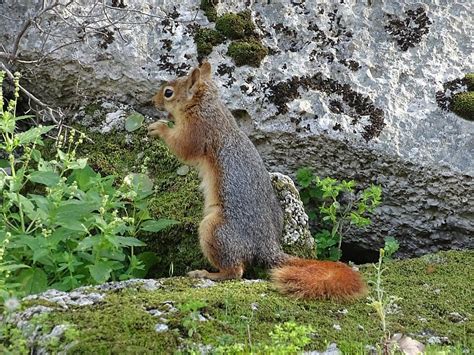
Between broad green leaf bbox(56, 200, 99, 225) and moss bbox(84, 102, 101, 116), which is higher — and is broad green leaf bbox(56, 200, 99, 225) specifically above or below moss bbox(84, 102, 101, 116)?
below

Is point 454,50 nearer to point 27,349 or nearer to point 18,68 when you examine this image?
point 18,68

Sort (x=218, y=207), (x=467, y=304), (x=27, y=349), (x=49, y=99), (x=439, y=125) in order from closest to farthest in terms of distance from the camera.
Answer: (x=27, y=349) → (x=467, y=304) → (x=218, y=207) → (x=439, y=125) → (x=49, y=99)

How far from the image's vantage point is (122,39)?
6148mm

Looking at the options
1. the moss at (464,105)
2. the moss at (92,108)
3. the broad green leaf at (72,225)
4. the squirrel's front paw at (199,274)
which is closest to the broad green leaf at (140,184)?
the broad green leaf at (72,225)

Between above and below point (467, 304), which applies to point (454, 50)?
above

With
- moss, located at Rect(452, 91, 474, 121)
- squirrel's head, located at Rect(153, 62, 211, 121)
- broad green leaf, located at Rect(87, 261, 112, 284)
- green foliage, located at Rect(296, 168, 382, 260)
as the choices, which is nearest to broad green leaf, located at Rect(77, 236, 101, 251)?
broad green leaf, located at Rect(87, 261, 112, 284)

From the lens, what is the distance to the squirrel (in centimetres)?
446

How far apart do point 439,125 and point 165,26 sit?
2.22 m

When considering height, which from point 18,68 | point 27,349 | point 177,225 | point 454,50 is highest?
point 454,50

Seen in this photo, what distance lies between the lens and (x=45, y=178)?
179 inches

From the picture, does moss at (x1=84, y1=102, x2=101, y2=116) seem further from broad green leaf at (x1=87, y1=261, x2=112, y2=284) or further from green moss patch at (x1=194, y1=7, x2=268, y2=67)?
broad green leaf at (x1=87, y1=261, x2=112, y2=284)

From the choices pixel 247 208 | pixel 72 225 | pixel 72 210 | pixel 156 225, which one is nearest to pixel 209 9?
pixel 247 208

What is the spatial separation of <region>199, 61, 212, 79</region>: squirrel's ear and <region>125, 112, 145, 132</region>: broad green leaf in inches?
27.6

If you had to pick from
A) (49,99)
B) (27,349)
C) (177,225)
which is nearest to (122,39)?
Answer: (49,99)
